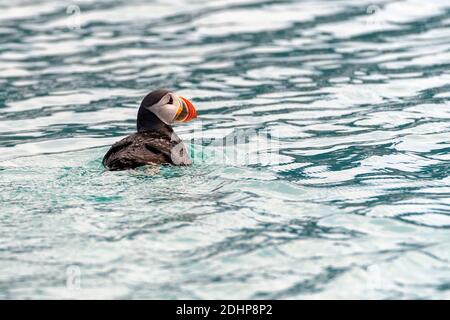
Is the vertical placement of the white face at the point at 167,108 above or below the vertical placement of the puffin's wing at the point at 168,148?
above

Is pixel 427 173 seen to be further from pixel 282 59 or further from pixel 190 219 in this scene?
pixel 282 59

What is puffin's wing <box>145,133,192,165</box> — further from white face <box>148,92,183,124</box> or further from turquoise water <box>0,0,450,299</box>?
white face <box>148,92,183,124</box>

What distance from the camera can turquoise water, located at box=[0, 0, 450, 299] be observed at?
19.1 feet

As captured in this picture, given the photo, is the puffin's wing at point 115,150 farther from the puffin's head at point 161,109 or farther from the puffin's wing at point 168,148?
the puffin's head at point 161,109

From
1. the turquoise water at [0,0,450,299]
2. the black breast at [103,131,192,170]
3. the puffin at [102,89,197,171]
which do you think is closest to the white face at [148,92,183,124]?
the puffin at [102,89,197,171]

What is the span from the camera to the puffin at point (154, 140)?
23.9 feet

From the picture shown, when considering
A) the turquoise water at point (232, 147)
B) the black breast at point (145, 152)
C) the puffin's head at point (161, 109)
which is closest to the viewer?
the turquoise water at point (232, 147)

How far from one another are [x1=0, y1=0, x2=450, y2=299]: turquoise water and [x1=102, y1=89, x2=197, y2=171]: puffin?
0.38ft

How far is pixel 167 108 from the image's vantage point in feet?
26.4

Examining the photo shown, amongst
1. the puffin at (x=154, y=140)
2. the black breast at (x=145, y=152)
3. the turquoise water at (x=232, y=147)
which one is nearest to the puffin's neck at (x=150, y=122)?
the puffin at (x=154, y=140)

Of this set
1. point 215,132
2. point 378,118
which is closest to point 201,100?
point 215,132

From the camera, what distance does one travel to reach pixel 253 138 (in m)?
9.46

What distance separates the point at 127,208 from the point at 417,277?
6.98 feet

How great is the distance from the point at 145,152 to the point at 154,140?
0.28m
